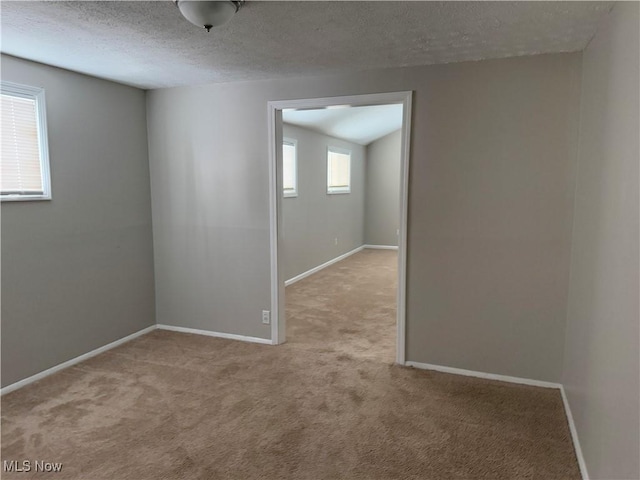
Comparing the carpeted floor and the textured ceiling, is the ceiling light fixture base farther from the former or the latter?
the carpeted floor

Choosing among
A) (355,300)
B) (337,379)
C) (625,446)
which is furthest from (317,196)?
(625,446)

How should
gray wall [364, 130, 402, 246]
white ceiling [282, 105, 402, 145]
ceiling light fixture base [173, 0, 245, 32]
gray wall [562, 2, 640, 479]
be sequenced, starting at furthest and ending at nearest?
gray wall [364, 130, 402, 246], white ceiling [282, 105, 402, 145], ceiling light fixture base [173, 0, 245, 32], gray wall [562, 2, 640, 479]

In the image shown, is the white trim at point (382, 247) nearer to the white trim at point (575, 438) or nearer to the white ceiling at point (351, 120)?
the white ceiling at point (351, 120)

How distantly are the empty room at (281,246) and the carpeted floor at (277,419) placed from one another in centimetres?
2

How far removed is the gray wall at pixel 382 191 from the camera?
8734 mm

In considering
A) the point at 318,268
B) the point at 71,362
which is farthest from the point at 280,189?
the point at 318,268

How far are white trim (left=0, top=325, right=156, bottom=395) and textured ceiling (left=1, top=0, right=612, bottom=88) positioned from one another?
220 centimetres

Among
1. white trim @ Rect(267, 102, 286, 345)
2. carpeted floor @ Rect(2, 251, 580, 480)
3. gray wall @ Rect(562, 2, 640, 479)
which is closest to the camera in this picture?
gray wall @ Rect(562, 2, 640, 479)

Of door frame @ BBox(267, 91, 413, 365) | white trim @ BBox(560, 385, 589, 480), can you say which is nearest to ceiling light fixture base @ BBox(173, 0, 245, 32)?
door frame @ BBox(267, 91, 413, 365)

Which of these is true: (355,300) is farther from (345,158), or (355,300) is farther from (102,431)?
(345,158)

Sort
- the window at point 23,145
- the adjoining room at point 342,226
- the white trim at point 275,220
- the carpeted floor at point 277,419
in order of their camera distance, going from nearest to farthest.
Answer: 1. the carpeted floor at point 277,419
2. the window at point 23,145
3. the white trim at point 275,220
4. the adjoining room at point 342,226

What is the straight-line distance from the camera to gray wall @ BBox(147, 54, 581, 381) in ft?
9.03

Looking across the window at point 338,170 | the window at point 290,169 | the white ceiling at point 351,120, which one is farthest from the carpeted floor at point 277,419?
the window at point 338,170

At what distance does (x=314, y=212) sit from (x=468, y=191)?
382 cm
